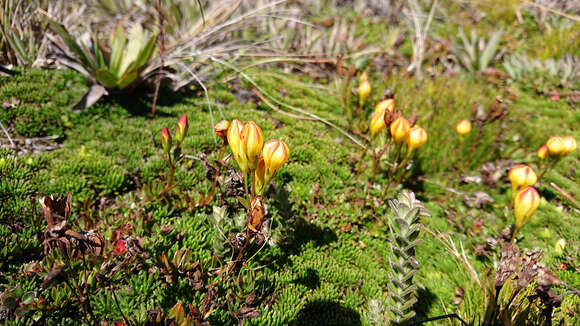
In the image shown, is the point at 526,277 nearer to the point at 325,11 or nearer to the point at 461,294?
the point at 461,294

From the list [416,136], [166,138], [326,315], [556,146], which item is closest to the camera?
[166,138]

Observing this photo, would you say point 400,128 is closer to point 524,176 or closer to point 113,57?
point 524,176

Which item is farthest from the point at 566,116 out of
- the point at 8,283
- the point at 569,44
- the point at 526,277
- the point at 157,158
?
the point at 8,283

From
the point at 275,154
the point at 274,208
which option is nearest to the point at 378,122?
the point at 274,208

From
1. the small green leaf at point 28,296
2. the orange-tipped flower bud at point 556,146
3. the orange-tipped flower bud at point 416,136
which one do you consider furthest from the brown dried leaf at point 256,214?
the orange-tipped flower bud at point 556,146

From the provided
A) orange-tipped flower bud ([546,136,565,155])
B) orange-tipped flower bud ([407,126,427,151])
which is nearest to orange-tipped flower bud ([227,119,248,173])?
orange-tipped flower bud ([407,126,427,151])

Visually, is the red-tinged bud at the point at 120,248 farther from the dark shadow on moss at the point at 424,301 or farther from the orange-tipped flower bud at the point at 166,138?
the dark shadow on moss at the point at 424,301
